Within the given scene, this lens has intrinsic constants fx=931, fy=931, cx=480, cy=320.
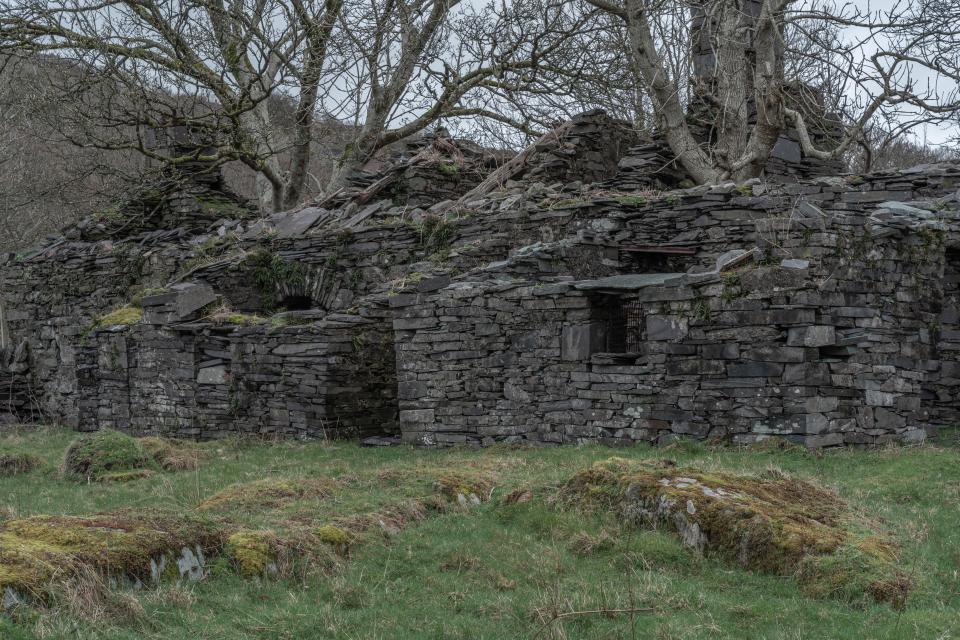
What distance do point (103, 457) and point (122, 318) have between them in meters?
6.49

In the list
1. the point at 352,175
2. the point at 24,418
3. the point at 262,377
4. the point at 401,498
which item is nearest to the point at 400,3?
the point at 352,175

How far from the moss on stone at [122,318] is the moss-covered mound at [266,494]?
9.01 meters

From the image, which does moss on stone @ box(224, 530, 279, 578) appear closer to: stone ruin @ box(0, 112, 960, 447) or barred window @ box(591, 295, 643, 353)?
stone ruin @ box(0, 112, 960, 447)

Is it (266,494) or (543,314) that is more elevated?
(543,314)

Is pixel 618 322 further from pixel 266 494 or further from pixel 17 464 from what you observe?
pixel 17 464

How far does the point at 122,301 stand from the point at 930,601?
1802 cm

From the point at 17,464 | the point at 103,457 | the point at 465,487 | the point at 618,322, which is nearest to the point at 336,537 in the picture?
the point at 465,487

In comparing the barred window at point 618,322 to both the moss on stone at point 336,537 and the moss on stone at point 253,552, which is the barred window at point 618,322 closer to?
the moss on stone at point 336,537

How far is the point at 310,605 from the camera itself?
5.42m

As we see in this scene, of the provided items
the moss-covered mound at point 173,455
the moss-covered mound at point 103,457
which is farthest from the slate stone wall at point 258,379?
the moss-covered mound at point 103,457

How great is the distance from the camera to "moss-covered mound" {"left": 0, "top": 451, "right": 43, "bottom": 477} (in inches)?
455

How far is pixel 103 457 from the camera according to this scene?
10.9 m

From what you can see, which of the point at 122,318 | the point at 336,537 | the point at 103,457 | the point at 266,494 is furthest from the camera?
the point at 122,318

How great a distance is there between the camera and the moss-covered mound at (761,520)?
5.58 metres
